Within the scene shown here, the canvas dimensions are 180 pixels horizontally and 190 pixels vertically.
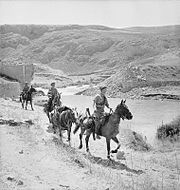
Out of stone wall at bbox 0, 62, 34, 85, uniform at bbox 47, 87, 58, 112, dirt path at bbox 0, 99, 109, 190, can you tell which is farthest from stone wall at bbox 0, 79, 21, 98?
dirt path at bbox 0, 99, 109, 190

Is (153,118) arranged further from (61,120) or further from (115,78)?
(115,78)

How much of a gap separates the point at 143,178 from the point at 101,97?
7.74 feet

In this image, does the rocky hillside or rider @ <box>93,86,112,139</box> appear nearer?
rider @ <box>93,86,112,139</box>

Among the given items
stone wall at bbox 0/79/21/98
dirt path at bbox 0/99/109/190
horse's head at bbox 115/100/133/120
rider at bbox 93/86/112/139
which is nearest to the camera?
dirt path at bbox 0/99/109/190

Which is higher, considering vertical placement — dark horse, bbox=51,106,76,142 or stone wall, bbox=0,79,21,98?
dark horse, bbox=51,106,76,142

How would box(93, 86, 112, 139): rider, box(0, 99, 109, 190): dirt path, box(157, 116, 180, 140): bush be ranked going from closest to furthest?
box(0, 99, 109, 190): dirt path < box(93, 86, 112, 139): rider < box(157, 116, 180, 140): bush

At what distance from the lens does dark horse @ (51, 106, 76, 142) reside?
9734mm

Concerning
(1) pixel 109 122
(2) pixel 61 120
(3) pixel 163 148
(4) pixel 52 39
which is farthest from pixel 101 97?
(4) pixel 52 39

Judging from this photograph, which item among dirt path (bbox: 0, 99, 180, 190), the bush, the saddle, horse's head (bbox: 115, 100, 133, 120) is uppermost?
horse's head (bbox: 115, 100, 133, 120)

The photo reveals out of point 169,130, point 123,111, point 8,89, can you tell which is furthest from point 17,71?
point 123,111

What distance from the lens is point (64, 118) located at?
9789mm

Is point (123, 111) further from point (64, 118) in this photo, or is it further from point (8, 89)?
point (8, 89)

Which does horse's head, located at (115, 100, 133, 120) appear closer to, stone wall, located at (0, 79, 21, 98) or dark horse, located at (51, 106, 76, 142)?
dark horse, located at (51, 106, 76, 142)

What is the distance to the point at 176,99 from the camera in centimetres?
2617
